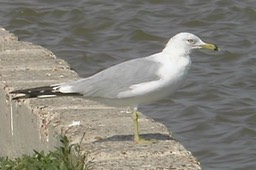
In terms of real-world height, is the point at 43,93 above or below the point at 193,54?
above

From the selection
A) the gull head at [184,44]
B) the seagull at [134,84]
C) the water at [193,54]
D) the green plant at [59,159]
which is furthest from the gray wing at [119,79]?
the water at [193,54]

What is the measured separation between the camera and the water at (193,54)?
24.1 ft

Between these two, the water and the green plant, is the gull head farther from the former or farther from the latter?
the water

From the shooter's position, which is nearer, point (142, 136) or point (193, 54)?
point (142, 136)

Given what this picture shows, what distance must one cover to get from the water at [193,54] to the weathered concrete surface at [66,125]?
1.59m

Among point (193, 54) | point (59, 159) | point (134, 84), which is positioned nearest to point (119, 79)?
point (134, 84)

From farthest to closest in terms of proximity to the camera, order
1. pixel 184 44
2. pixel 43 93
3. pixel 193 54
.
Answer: pixel 193 54
pixel 184 44
pixel 43 93

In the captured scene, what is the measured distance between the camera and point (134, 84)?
15.7 feet

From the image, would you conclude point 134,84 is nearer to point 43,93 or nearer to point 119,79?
point 119,79

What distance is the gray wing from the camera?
479cm

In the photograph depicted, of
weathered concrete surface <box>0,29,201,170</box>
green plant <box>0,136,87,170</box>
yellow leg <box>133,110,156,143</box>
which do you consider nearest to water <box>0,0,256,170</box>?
weathered concrete surface <box>0,29,201,170</box>

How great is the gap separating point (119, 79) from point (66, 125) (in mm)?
375

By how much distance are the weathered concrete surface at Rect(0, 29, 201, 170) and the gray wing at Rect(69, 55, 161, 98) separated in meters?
0.21

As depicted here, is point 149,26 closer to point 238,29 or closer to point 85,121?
point 238,29
